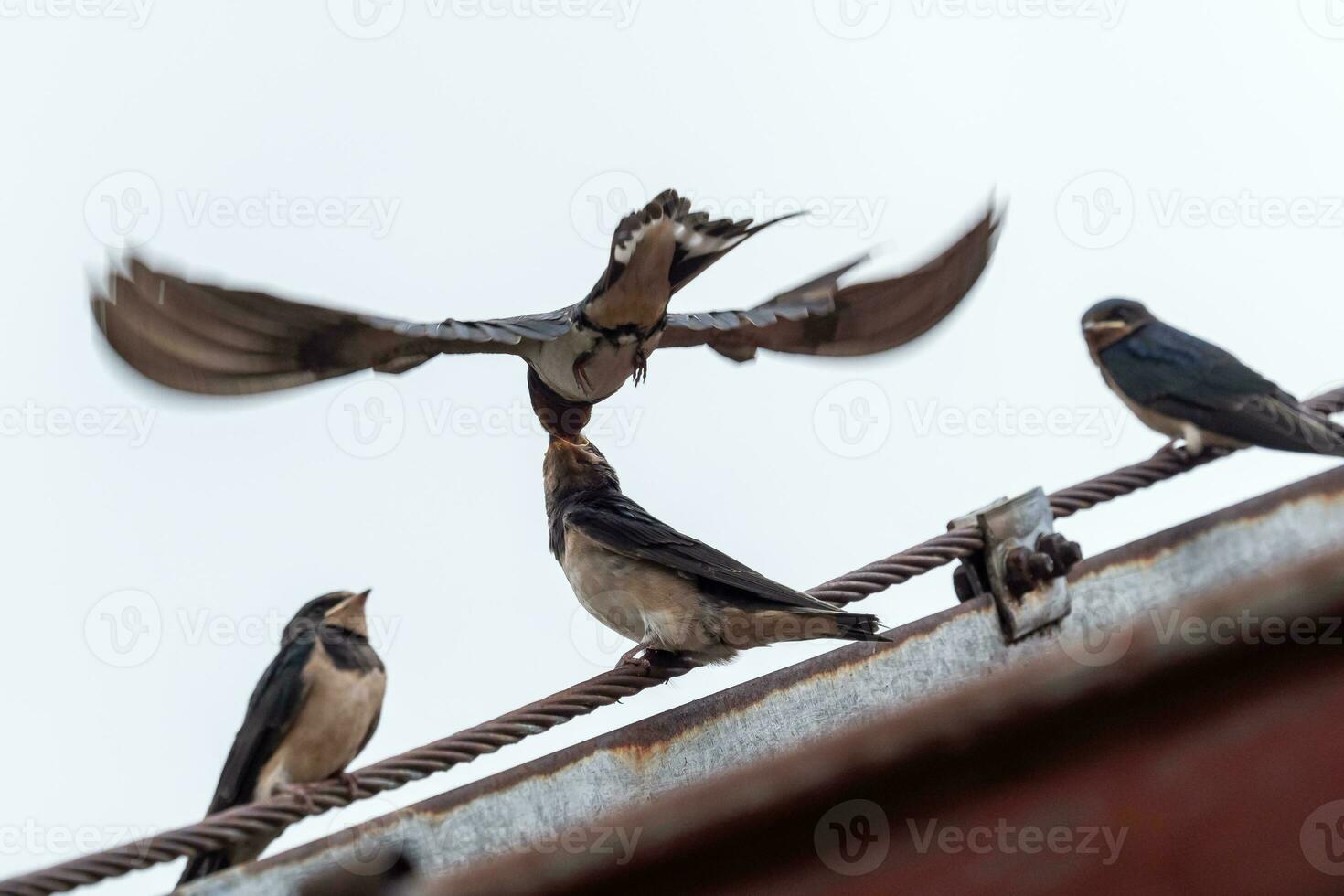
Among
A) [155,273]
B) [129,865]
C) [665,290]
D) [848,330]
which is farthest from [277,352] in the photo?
[848,330]

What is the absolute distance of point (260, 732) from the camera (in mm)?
3869

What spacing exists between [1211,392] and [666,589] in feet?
5.70

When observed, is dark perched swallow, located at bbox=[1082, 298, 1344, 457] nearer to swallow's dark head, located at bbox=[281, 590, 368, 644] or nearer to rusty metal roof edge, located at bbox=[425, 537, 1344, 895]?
rusty metal roof edge, located at bbox=[425, 537, 1344, 895]

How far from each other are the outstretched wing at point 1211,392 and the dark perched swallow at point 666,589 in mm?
1471

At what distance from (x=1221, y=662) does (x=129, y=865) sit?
2.14 meters

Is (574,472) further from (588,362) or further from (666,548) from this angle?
(666,548)

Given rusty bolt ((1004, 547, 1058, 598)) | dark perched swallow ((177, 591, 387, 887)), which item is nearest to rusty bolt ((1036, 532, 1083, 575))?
rusty bolt ((1004, 547, 1058, 598))

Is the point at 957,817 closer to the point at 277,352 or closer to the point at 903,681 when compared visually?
the point at 903,681

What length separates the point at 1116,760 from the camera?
2.74 metres

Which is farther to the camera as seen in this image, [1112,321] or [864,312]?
[864,312]

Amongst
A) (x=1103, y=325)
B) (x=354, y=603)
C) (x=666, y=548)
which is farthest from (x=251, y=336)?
(x=1103, y=325)

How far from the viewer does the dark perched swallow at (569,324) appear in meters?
4.23

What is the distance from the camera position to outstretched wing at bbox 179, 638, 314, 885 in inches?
152

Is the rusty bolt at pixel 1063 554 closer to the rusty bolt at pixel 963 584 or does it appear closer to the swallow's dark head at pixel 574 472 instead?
the rusty bolt at pixel 963 584
